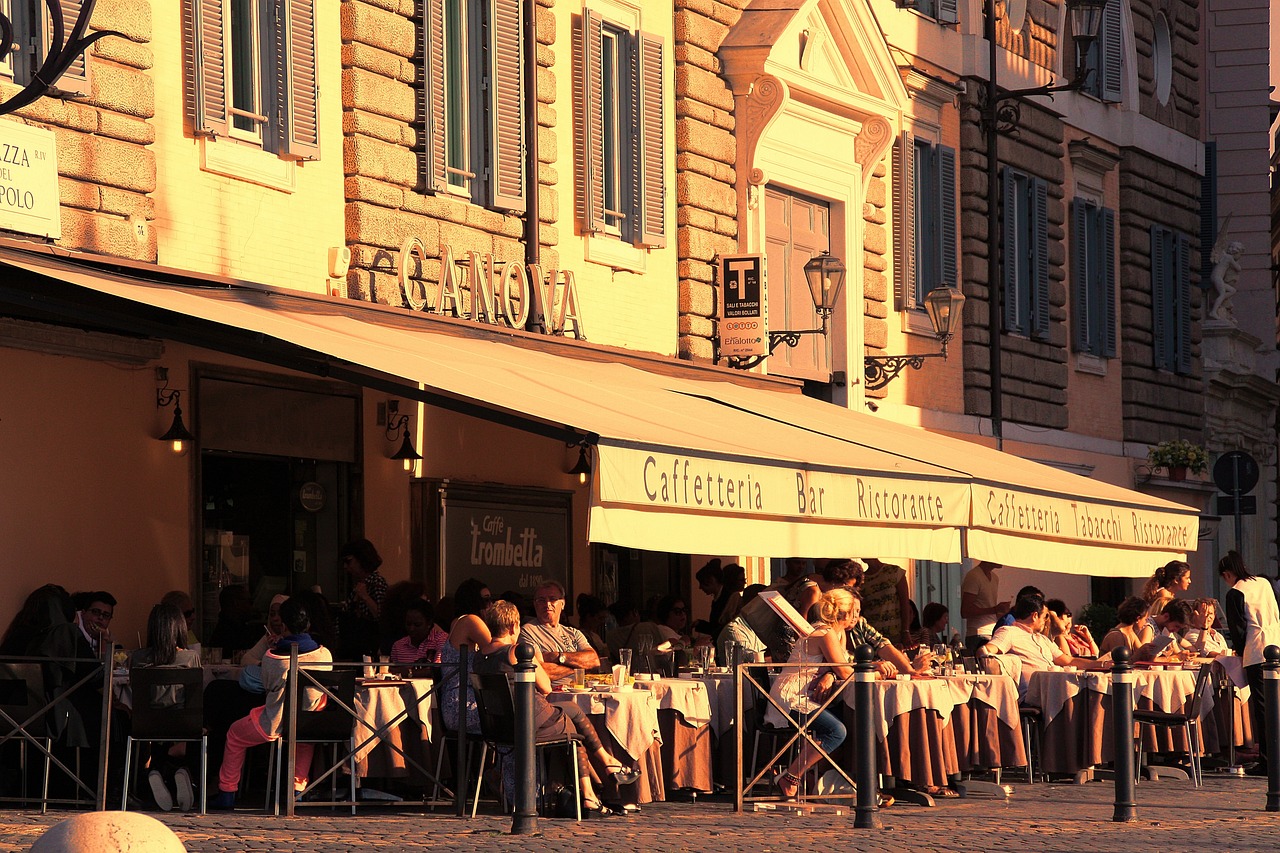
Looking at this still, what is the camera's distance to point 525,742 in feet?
36.0

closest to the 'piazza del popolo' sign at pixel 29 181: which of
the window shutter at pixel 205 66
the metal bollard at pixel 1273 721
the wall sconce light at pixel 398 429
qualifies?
the window shutter at pixel 205 66

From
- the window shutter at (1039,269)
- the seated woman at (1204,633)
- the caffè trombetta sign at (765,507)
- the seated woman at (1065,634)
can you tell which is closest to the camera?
the caffè trombetta sign at (765,507)

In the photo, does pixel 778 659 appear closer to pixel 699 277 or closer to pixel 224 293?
pixel 224 293

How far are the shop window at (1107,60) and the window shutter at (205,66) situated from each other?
15.4 meters

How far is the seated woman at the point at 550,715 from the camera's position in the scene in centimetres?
1177

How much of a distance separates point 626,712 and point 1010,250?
13694 millimetres

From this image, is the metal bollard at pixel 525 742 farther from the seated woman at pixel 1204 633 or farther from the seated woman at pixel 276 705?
the seated woman at pixel 1204 633

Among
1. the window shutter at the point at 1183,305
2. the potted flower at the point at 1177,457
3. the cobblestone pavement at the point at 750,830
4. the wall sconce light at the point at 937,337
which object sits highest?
the window shutter at the point at 1183,305

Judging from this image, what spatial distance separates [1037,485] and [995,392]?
9.51 meters

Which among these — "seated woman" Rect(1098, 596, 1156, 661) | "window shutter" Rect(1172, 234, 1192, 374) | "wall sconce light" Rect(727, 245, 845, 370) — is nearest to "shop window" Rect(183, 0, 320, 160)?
"wall sconce light" Rect(727, 245, 845, 370)

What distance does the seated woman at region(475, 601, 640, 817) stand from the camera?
1177 centimetres

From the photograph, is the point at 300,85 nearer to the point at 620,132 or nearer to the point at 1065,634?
the point at 620,132

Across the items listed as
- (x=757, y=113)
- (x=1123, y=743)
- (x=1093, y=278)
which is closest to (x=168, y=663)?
(x=1123, y=743)

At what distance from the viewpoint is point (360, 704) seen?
39.9ft
